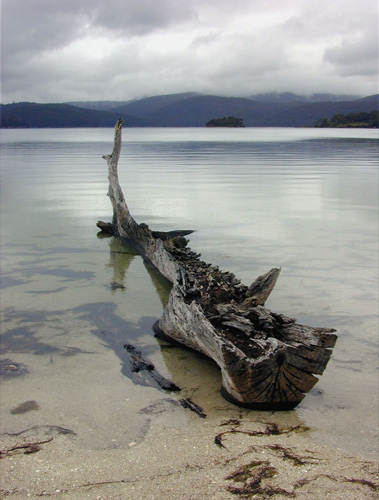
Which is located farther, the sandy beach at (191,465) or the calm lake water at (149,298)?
the calm lake water at (149,298)

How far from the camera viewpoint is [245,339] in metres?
5.64

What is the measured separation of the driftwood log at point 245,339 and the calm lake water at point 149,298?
0.28 metres

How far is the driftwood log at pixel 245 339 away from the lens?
520cm

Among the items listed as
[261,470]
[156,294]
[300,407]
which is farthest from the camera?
[156,294]

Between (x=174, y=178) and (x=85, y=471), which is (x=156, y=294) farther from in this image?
(x=174, y=178)

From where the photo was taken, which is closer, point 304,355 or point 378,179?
point 304,355

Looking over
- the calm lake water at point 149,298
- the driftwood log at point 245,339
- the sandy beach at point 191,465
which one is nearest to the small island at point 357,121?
the calm lake water at point 149,298

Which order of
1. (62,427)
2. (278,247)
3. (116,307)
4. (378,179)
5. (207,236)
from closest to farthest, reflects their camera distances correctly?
(62,427) < (116,307) < (278,247) < (207,236) < (378,179)

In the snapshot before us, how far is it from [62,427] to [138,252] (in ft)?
26.9

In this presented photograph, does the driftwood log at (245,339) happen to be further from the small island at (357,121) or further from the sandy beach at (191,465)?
the small island at (357,121)

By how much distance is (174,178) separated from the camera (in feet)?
95.0

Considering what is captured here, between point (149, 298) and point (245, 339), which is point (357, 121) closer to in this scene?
point (149, 298)

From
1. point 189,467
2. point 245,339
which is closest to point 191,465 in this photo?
point 189,467

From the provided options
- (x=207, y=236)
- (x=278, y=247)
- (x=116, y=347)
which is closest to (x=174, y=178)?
(x=207, y=236)
